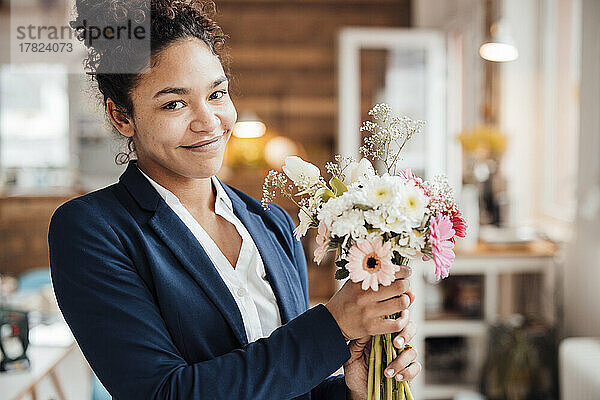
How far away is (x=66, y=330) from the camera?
2461 millimetres

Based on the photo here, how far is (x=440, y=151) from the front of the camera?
4.91 metres

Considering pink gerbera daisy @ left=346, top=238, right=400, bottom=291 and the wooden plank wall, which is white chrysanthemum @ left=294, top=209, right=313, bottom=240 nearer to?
pink gerbera daisy @ left=346, top=238, right=400, bottom=291

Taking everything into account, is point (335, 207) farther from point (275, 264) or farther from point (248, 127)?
point (248, 127)

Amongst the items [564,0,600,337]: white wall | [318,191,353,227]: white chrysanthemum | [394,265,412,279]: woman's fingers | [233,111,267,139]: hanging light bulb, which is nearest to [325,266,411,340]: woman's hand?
[394,265,412,279]: woman's fingers

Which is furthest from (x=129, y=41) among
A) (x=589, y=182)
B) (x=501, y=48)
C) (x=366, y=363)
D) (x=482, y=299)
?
(x=482, y=299)

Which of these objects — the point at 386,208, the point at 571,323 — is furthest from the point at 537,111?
the point at 386,208

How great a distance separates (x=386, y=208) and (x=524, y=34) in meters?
3.41

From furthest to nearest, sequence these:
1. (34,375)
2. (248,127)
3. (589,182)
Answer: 1. (248,127)
2. (589,182)
3. (34,375)

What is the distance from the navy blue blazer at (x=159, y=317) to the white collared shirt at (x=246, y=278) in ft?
0.11

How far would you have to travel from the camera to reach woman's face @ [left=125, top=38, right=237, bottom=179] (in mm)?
994

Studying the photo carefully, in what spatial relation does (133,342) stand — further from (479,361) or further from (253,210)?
(479,361)

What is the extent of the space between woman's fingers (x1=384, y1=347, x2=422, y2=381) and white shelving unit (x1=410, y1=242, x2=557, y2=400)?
2361mm

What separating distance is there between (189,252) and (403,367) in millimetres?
381

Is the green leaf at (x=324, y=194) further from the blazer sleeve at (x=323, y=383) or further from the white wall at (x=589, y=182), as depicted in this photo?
the white wall at (x=589, y=182)
